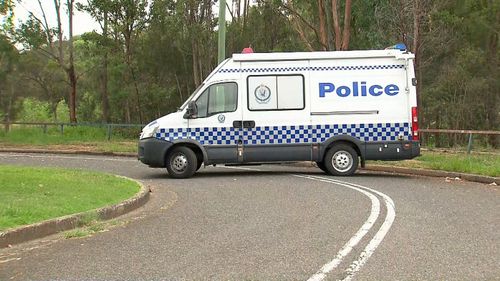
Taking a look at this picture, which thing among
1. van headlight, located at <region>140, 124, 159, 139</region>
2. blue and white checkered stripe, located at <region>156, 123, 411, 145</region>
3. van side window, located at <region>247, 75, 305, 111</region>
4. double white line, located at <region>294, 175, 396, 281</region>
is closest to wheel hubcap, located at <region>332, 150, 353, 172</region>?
blue and white checkered stripe, located at <region>156, 123, 411, 145</region>

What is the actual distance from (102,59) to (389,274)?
28.8 metres

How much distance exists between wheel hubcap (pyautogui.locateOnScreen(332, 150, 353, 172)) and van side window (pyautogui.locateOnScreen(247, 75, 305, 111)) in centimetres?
157

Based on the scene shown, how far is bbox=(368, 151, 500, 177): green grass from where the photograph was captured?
1388cm

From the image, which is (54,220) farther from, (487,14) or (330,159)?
(487,14)

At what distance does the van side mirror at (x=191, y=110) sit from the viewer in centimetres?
1356

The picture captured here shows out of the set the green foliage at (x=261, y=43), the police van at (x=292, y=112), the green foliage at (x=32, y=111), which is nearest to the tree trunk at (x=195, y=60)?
the green foliage at (x=261, y=43)

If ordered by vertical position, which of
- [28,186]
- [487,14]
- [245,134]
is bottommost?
[28,186]

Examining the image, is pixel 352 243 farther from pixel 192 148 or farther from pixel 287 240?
pixel 192 148

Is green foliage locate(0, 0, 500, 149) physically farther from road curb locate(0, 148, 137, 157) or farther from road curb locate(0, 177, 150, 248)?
road curb locate(0, 177, 150, 248)

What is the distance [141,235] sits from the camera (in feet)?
23.6

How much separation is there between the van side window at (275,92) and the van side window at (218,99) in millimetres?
399

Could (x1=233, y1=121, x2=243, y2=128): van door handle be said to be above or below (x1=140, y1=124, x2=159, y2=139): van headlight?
above

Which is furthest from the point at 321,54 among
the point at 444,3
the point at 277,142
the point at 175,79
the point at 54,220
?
the point at 175,79

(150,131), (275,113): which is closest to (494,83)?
(275,113)
